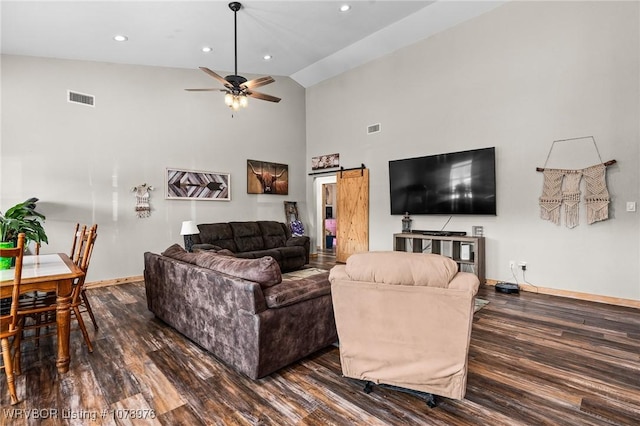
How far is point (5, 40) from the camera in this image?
13.2 ft

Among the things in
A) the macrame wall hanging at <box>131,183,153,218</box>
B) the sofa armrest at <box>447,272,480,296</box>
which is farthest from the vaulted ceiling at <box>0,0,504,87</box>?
the sofa armrest at <box>447,272,480,296</box>

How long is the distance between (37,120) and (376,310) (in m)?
5.57

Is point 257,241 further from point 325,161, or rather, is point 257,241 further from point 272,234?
point 325,161

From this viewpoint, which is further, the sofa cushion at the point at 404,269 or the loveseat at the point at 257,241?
the loveseat at the point at 257,241

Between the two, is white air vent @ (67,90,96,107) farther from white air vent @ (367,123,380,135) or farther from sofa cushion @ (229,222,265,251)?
white air vent @ (367,123,380,135)

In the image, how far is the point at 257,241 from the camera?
620 cm

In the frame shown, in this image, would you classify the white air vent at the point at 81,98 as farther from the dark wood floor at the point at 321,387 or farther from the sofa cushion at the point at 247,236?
the dark wood floor at the point at 321,387

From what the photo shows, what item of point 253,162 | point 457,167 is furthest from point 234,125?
point 457,167

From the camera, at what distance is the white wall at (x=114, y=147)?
4488 mm

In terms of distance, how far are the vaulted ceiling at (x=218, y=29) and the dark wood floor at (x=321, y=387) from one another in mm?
3717

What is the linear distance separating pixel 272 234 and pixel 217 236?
121 centimetres

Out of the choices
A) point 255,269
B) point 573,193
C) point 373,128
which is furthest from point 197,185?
point 573,193

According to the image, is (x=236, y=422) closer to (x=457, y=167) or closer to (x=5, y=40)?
(x=457, y=167)

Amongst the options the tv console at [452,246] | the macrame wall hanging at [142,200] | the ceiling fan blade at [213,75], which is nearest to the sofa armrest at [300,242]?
the tv console at [452,246]
